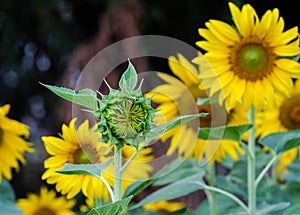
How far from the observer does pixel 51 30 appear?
9.02 feet

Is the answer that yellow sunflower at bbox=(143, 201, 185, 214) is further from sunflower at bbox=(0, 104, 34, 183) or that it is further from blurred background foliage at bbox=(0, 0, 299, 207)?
blurred background foliage at bbox=(0, 0, 299, 207)

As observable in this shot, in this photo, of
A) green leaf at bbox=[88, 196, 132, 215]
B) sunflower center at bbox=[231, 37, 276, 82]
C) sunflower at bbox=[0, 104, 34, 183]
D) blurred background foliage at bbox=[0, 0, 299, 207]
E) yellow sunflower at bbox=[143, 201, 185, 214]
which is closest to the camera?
green leaf at bbox=[88, 196, 132, 215]

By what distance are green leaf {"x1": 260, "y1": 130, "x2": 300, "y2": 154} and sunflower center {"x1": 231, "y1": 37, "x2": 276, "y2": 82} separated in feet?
0.27

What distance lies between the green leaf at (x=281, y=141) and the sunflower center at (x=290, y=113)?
18cm

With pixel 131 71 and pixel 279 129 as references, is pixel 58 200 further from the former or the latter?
pixel 131 71

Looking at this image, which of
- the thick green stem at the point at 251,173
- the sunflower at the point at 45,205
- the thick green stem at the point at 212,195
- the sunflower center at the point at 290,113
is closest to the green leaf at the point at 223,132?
the thick green stem at the point at 251,173

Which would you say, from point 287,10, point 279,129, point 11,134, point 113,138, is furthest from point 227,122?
point 287,10

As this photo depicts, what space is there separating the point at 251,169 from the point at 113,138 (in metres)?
0.33

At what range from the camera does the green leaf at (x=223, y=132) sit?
814 mm

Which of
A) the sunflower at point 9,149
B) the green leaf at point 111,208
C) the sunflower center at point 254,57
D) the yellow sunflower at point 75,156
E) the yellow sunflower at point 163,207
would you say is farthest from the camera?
the yellow sunflower at point 163,207

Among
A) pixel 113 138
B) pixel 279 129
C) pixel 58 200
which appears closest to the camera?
pixel 113 138

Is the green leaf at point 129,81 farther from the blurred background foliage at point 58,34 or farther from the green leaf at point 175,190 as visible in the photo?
the blurred background foliage at point 58,34

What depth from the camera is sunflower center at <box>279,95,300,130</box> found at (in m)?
1.11

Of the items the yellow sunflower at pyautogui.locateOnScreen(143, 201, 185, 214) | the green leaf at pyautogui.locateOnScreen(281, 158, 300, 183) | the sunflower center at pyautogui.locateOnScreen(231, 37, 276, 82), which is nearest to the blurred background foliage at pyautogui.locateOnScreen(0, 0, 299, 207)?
the yellow sunflower at pyautogui.locateOnScreen(143, 201, 185, 214)
